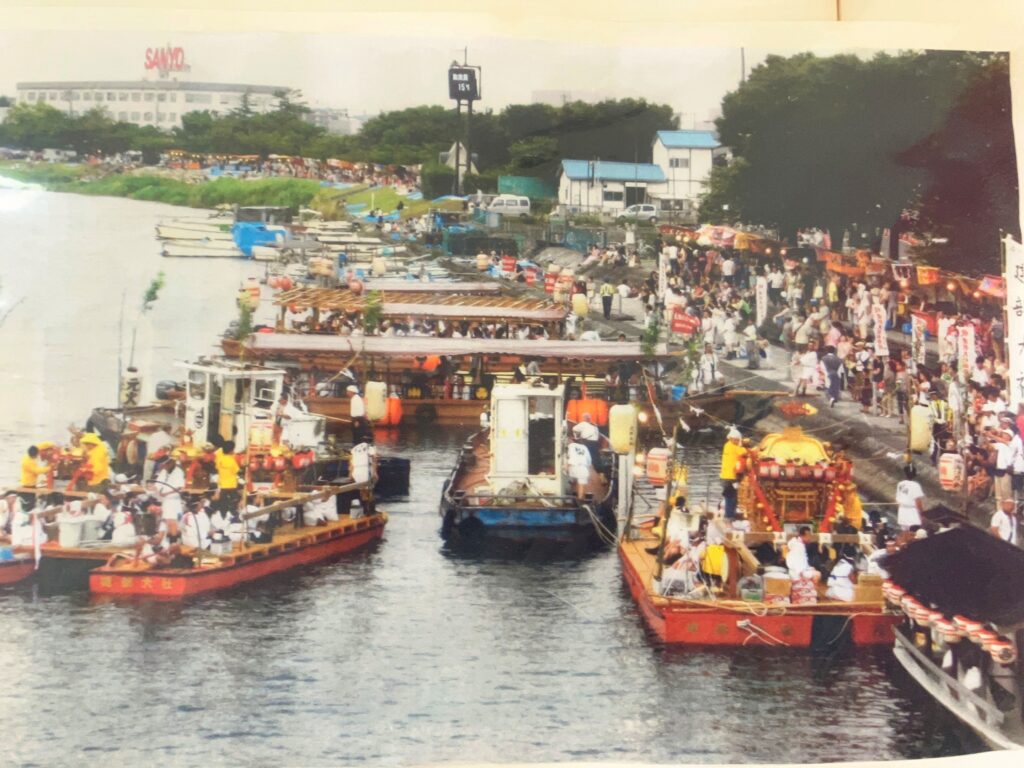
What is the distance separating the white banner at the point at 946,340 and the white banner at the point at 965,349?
0.02 metres

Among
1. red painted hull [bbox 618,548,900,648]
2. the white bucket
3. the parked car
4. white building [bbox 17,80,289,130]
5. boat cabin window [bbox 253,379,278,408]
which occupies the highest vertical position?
white building [bbox 17,80,289,130]

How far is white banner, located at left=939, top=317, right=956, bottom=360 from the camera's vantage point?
5.60 m

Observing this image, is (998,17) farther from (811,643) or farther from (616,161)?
(811,643)

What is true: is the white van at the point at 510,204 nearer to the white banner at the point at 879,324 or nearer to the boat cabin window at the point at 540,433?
the boat cabin window at the point at 540,433

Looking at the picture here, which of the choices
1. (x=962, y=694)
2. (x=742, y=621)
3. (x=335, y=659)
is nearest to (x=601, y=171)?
(x=742, y=621)

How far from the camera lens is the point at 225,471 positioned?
17.4 ft

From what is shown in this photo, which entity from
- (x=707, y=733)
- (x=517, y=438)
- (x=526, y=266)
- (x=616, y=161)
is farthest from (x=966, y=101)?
(x=707, y=733)

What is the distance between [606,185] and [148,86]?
1.74 m

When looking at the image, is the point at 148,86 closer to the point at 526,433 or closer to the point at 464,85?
the point at 464,85

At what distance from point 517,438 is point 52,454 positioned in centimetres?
169

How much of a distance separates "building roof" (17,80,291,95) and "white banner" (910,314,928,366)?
2.55 meters

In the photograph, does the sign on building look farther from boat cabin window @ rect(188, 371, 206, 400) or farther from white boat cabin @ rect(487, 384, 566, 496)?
boat cabin window @ rect(188, 371, 206, 400)

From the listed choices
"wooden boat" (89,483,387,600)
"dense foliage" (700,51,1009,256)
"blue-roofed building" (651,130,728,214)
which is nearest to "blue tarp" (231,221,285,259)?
"wooden boat" (89,483,387,600)

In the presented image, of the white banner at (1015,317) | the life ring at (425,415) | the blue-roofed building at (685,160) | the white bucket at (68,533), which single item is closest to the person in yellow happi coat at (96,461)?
the white bucket at (68,533)
